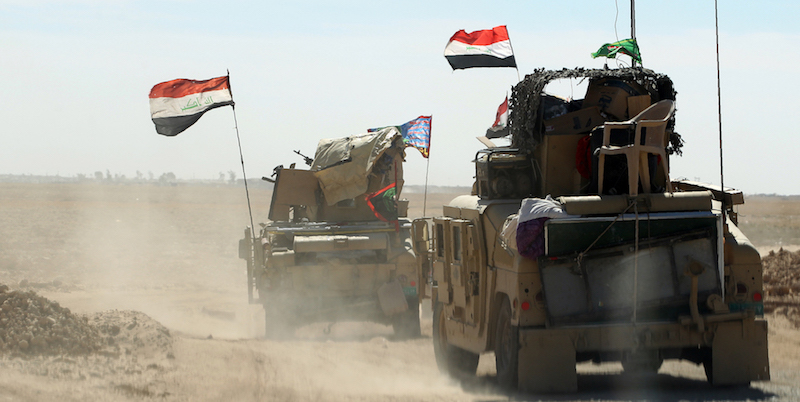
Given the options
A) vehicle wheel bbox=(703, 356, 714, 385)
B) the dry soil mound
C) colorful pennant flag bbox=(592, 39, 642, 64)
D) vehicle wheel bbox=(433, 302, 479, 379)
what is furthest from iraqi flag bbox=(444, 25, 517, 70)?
vehicle wheel bbox=(703, 356, 714, 385)

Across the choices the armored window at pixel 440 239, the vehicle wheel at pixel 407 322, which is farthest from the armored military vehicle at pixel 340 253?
the armored window at pixel 440 239

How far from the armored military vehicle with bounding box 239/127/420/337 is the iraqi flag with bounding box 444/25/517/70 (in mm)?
1721

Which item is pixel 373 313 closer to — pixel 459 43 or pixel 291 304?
pixel 291 304

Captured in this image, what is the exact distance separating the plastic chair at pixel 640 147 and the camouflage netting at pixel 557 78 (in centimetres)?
119

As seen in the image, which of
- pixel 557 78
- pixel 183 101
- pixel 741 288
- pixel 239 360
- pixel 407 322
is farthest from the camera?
pixel 183 101

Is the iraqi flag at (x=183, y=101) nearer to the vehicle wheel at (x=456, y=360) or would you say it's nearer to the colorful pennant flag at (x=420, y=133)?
the colorful pennant flag at (x=420, y=133)

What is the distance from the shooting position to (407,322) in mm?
16391

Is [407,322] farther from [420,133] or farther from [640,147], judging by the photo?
[640,147]

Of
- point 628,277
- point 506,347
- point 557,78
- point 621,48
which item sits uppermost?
point 621,48

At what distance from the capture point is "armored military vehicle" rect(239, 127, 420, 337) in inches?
631

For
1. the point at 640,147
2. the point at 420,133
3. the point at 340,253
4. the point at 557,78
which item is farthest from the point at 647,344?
the point at 420,133

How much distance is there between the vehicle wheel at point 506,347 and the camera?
9.64 meters

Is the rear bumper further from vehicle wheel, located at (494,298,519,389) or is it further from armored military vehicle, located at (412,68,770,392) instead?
vehicle wheel, located at (494,298,519,389)

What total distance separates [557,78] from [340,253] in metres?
6.28
